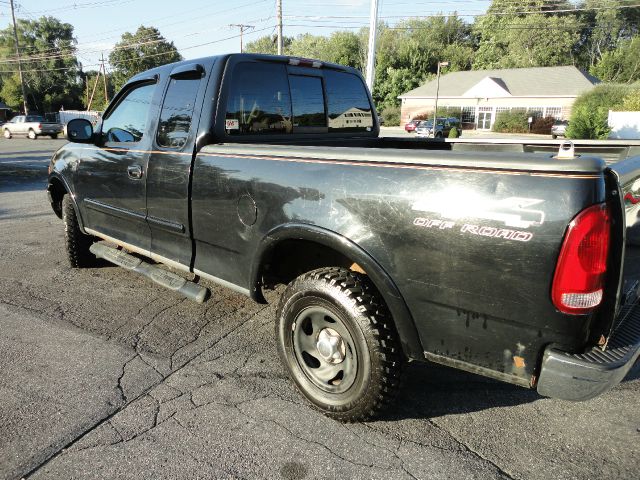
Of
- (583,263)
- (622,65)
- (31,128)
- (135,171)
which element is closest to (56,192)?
(135,171)

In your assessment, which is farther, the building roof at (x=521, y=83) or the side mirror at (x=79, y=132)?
the building roof at (x=521, y=83)

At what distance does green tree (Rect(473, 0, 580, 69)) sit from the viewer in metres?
66.1

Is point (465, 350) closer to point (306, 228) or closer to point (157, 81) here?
point (306, 228)

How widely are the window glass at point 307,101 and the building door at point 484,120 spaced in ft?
166

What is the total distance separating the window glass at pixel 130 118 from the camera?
12.8ft

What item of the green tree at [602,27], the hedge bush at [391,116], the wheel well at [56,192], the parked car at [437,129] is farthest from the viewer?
the green tree at [602,27]

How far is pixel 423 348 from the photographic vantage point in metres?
2.33

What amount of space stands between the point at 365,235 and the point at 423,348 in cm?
62

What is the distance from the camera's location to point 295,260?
321cm

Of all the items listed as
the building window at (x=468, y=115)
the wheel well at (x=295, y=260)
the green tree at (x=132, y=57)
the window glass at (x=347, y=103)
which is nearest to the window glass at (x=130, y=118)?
the window glass at (x=347, y=103)

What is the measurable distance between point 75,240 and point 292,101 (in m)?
2.94

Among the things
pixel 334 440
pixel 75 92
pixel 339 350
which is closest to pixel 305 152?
pixel 339 350

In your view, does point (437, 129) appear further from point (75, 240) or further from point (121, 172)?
point (121, 172)

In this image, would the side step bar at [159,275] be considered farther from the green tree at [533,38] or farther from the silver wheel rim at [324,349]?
the green tree at [533,38]
